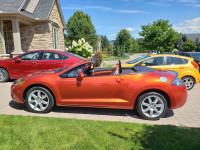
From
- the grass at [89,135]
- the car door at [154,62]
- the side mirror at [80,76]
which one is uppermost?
the car door at [154,62]

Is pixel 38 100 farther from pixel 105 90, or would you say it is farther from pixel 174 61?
pixel 174 61

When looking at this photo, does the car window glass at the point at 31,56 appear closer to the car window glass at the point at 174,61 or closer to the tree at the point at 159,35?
the car window glass at the point at 174,61

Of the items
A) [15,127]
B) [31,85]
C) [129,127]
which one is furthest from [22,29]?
[129,127]

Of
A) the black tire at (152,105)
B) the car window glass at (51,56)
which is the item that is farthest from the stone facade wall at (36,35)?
the black tire at (152,105)

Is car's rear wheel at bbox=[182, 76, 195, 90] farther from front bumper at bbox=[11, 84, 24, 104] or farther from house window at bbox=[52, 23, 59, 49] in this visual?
house window at bbox=[52, 23, 59, 49]

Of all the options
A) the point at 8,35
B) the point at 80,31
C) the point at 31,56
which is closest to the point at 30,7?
the point at 8,35

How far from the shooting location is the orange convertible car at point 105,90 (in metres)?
3.77

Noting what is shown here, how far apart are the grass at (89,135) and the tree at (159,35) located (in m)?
25.0

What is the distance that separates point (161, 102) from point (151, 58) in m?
3.37

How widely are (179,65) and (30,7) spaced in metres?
12.4

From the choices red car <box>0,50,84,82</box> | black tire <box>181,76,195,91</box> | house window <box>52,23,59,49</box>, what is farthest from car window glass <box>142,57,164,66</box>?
house window <box>52,23,59,49</box>

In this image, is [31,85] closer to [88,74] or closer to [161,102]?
[88,74]

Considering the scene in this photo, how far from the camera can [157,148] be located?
8.96 feet

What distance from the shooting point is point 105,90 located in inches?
153
